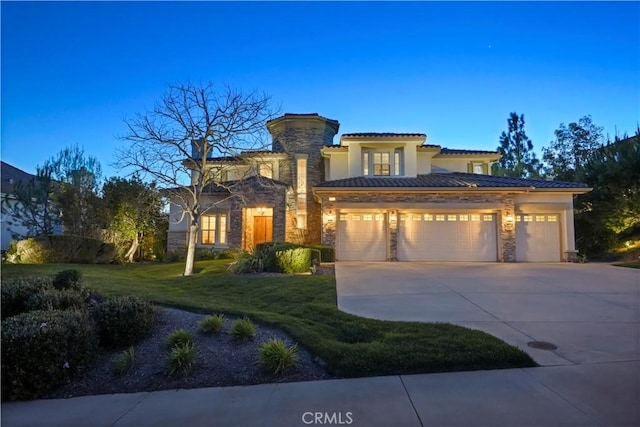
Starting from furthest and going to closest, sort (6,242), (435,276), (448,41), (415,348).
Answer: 1. (6,242)
2. (435,276)
3. (448,41)
4. (415,348)

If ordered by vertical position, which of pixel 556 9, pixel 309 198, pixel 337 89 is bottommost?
pixel 309 198

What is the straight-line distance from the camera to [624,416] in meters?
3.00

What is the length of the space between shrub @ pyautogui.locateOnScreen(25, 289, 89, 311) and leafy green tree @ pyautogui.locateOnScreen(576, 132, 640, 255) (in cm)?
2045

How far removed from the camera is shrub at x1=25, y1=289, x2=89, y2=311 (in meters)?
5.34

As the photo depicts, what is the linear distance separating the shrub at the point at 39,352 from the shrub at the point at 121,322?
1.86ft

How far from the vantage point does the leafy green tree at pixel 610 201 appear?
620 inches

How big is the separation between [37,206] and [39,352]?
1754 centimetres

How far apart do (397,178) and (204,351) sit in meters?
14.5

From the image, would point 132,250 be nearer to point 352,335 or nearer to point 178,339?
point 178,339

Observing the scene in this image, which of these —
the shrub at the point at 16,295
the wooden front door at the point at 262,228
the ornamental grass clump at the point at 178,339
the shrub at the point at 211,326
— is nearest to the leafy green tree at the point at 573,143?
the wooden front door at the point at 262,228

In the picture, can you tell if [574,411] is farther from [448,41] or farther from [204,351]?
[448,41]

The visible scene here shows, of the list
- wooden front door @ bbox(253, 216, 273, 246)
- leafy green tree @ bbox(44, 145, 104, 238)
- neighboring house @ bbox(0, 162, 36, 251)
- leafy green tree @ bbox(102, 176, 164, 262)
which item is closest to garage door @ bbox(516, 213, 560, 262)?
wooden front door @ bbox(253, 216, 273, 246)

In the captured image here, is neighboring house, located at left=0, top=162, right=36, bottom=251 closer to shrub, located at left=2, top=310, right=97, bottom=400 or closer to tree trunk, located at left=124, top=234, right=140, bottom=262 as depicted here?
tree trunk, located at left=124, top=234, right=140, bottom=262

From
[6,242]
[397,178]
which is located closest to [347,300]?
[397,178]
